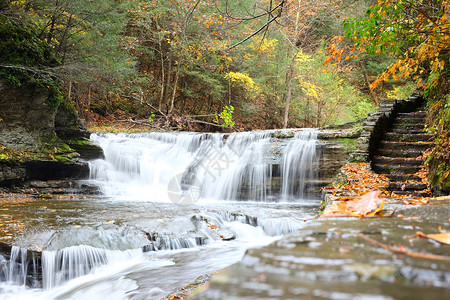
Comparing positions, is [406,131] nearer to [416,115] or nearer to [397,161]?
[416,115]

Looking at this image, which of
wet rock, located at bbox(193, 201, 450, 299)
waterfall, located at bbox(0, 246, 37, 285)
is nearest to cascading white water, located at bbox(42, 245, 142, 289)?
waterfall, located at bbox(0, 246, 37, 285)

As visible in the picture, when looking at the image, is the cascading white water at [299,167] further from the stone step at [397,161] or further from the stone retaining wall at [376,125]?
the stone step at [397,161]

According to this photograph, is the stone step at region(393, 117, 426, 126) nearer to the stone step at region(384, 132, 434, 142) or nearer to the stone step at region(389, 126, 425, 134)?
the stone step at region(389, 126, 425, 134)

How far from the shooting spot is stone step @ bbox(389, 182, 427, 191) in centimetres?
691

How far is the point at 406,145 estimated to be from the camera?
9195mm

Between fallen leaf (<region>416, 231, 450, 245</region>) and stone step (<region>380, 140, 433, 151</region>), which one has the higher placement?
stone step (<region>380, 140, 433, 151</region>)

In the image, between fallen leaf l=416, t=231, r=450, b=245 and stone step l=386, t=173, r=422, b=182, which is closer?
fallen leaf l=416, t=231, r=450, b=245

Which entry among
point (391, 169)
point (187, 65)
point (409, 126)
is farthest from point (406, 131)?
point (187, 65)

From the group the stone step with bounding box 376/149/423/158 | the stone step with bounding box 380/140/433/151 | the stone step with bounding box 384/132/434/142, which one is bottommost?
the stone step with bounding box 376/149/423/158

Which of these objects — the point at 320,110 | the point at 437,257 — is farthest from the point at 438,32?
the point at 320,110

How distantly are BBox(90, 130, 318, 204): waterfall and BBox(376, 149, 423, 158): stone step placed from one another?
7.68 ft

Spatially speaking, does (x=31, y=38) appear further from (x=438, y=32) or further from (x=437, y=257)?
(x=437, y=257)

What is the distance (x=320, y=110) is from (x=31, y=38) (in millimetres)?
19152

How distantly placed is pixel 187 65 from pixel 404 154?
14505mm
